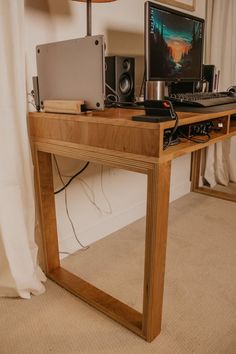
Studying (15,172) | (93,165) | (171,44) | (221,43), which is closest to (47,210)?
(15,172)

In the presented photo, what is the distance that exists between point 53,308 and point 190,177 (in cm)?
163

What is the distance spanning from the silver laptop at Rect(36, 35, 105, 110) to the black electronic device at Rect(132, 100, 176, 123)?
162mm

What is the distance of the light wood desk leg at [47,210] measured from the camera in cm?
129

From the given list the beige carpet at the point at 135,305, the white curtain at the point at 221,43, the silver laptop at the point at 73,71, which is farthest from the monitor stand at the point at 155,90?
the white curtain at the point at 221,43

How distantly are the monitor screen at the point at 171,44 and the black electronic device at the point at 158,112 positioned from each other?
338 millimetres

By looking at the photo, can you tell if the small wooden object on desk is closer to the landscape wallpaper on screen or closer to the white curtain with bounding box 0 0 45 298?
the white curtain with bounding box 0 0 45 298

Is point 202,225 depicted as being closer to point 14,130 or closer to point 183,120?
point 183,120

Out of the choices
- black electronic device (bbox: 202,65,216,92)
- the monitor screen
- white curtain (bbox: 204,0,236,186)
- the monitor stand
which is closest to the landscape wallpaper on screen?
the monitor screen

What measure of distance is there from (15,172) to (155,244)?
603 millimetres

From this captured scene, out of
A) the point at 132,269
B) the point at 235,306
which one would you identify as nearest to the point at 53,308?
the point at 132,269

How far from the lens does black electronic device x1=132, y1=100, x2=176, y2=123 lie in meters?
0.88

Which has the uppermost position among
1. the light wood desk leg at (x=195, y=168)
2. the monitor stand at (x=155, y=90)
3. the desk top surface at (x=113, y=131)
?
the monitor stand at (x=155, y=90)

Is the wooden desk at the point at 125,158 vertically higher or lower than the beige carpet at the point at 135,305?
higher

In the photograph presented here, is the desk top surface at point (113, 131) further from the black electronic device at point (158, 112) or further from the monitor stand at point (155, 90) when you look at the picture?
the monitor stand at point (155, 90)
